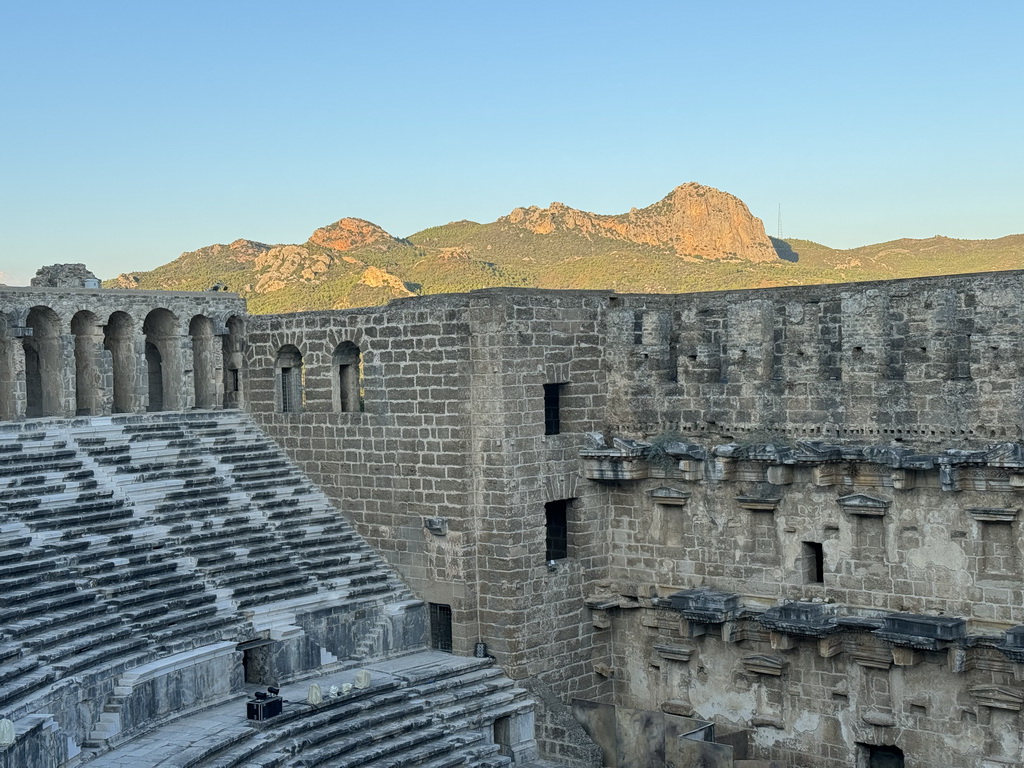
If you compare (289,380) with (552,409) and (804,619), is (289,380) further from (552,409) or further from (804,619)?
(804,619)

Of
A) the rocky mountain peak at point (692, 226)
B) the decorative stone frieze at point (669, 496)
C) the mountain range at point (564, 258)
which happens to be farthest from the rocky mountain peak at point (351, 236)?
the decorative stone frieze at point (669, 496)

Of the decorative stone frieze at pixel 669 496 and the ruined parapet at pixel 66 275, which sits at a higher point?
the ruined parapet at pixel 66 275

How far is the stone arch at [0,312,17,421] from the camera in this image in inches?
819

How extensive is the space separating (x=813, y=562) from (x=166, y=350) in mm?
12140

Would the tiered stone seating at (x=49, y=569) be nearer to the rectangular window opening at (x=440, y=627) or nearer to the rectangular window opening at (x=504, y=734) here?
the rectangular window opening at (x=440, y=627)

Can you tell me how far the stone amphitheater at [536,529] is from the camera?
17.2m

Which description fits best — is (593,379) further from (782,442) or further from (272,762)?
(272,762)

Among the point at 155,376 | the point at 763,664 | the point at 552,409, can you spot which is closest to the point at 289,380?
the point at 155,376

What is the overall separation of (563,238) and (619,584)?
1762 inches

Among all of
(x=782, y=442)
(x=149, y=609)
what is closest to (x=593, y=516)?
(x=782, y=442)

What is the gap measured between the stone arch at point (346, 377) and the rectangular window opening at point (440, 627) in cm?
381

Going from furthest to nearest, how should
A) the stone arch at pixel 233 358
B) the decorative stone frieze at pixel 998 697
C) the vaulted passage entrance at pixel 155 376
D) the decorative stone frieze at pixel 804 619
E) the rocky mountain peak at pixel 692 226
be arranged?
the rocky mountain peak at pixel 692 226 < the vaulted passage entrance at pixel 155 376 < the stone arch at pixel 233 358 < the decorative stone frieze at pixel 804 619 < the decorative stone frieze at pixel 998 697

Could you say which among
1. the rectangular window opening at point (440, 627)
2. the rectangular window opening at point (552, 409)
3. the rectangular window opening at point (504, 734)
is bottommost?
the rectangular window opening at point (504, 734)

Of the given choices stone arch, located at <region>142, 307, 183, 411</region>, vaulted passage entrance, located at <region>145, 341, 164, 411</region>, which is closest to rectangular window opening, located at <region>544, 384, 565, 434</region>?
stone arch, located at <region>142, 307, 183, 411</region>
